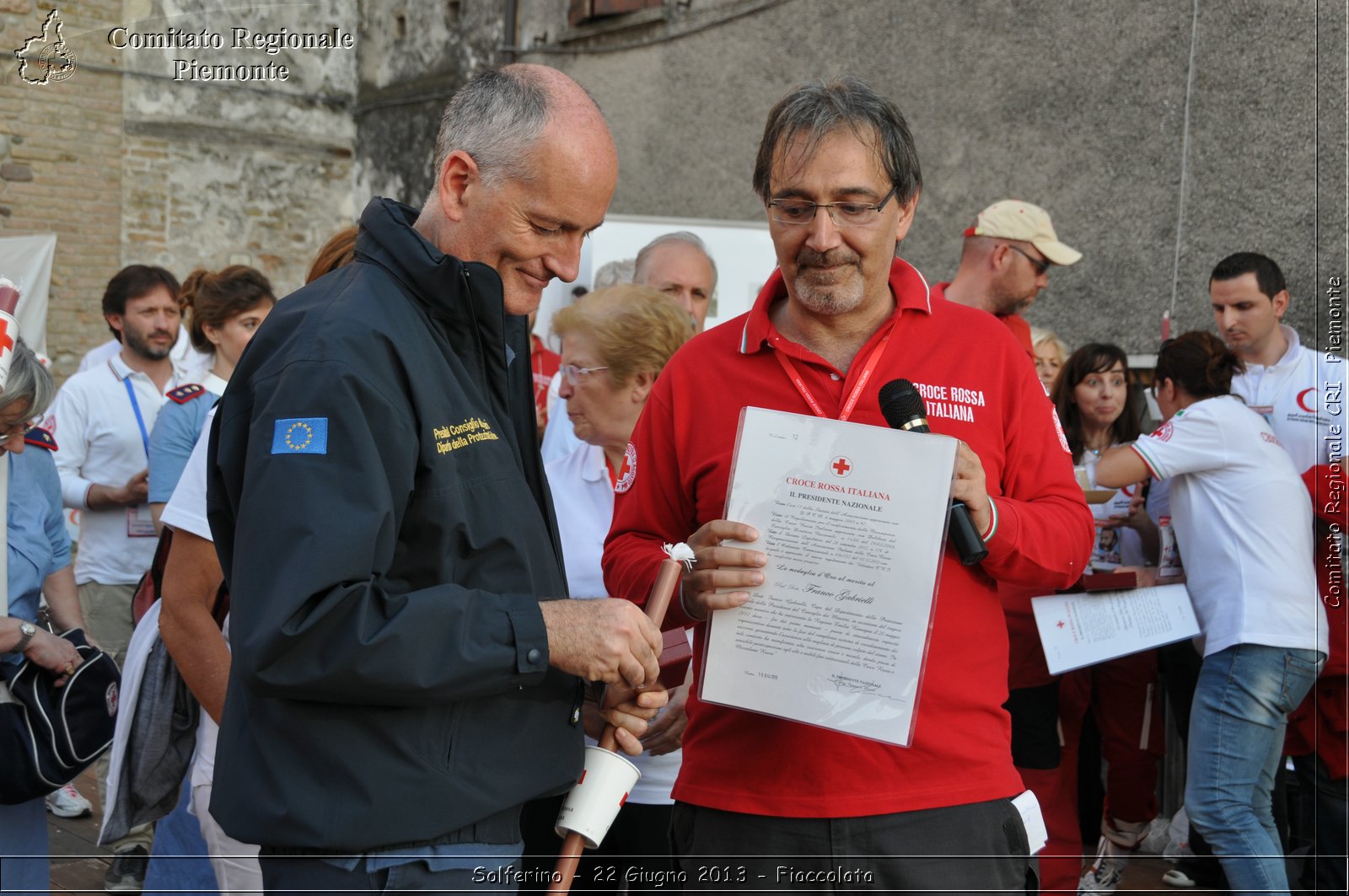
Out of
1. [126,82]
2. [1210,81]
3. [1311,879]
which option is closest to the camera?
[1311,879]

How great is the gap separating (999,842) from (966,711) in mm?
265

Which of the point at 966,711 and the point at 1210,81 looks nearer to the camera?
the point at 966,711

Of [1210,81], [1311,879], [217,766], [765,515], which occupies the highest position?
[1210,81]

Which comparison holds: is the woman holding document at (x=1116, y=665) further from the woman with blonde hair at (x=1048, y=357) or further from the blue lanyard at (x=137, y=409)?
the blue lanyard at (x=137, y=409)

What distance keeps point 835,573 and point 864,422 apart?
1.23 feet

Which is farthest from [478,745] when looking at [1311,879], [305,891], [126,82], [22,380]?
[126,82]

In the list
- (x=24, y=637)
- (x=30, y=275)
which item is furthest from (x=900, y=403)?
(x=30, y=275)

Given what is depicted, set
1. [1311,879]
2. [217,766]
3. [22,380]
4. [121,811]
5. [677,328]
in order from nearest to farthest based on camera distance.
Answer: [217,766], [121,811], [22,380], [677,328], [1311,879]

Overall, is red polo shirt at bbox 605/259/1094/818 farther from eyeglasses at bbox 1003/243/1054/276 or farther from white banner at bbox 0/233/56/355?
white banner at bbox 0/233/56/355

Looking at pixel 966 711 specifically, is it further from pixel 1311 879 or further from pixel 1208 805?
pixel 1311 879

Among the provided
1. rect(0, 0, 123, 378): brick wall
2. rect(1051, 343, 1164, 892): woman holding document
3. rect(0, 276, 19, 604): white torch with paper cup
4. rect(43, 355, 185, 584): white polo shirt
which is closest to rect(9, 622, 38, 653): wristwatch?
rect(0, 276, 19, 604): white torch with paper cup

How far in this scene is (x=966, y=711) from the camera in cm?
247

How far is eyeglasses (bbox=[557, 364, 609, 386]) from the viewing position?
12.6ft

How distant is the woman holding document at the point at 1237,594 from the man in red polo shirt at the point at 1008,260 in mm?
838
